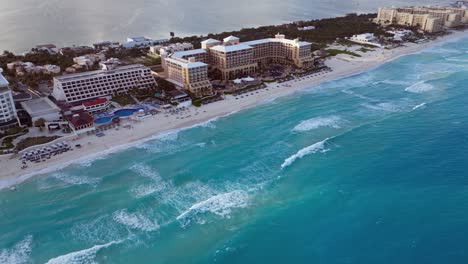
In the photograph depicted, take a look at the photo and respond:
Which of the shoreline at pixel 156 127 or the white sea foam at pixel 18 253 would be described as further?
the shoreline at pixel 156 127

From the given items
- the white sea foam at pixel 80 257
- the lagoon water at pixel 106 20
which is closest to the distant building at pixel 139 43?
the lagoon water at pixel 106 20

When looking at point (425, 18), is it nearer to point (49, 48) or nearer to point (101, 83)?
point (101, 83)

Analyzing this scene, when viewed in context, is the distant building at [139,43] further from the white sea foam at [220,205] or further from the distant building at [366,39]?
the white sea foam at [220,205]

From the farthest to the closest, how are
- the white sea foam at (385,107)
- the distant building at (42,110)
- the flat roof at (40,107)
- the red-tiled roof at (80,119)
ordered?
1. the white sea foam at (385,107)
2. the flat roof at (40,107)
3. the distant building at (42,110)
4. the red-tiled roof at (80,119)

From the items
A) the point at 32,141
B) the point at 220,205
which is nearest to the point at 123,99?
the point at 32,141

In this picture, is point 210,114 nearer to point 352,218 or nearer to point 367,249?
point 352,218

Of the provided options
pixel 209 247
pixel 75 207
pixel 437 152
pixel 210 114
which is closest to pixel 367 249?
pixel 209 247
